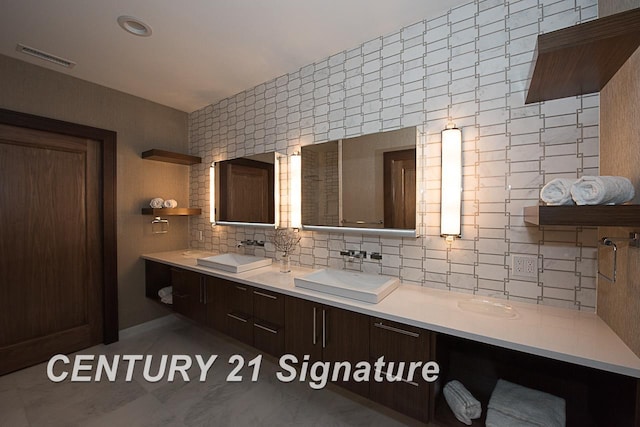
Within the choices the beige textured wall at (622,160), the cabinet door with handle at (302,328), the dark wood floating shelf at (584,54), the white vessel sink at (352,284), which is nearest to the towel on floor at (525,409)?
the beige textured wall at (622,160)

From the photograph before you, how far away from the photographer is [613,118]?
125cm

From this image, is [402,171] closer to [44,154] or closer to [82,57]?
[82,57]

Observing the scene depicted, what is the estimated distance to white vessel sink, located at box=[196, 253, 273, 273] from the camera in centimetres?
237

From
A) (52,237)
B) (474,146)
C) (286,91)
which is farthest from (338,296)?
(52,237)

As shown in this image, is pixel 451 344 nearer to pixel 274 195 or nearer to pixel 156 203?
pixel 274 195

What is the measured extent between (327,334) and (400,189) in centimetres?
110

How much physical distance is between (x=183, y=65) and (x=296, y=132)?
3.83 feet

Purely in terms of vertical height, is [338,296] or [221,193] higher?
[221,193]

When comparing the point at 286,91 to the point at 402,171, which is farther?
the point at 286,91

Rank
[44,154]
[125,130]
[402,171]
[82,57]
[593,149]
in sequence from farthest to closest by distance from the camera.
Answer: [125,130]
[44,154]
[82,57]
[402,171]
[593,149]

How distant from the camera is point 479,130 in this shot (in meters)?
1.71

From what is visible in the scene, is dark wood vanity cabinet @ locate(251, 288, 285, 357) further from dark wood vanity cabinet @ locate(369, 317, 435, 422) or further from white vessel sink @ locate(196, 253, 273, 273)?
dark wood vanity cabinet @ locate(369, 317, 435, 422)

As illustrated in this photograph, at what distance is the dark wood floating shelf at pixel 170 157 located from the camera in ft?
9.95

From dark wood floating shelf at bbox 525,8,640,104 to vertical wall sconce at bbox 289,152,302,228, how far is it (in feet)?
5.58
